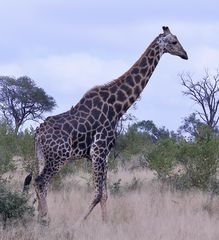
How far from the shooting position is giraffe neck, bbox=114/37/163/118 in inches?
431

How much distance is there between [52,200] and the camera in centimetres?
1187

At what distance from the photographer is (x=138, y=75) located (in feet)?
36.5

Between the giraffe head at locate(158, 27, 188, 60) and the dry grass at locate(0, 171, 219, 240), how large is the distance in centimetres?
256

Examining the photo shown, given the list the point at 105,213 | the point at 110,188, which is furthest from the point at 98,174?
the point at 110,188

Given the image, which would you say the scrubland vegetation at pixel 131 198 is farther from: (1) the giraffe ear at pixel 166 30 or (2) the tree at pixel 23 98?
(2) the tree at pixel 23 98

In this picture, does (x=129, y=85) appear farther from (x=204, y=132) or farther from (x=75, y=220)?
(x=204, y=132)

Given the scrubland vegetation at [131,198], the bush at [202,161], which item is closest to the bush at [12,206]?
the scrubland vegetation at [131,198]

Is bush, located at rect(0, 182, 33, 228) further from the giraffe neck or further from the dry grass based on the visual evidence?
the giraffe neck

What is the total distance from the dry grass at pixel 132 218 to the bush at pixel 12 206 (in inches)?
8.9

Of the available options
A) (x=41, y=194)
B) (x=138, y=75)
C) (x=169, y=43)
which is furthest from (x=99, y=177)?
(x=169, y=43)

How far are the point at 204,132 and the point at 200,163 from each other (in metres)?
0.92

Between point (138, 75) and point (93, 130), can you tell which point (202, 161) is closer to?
point (138, 75)

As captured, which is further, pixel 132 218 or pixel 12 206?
pixel 132 218

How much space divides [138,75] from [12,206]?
3.20m
